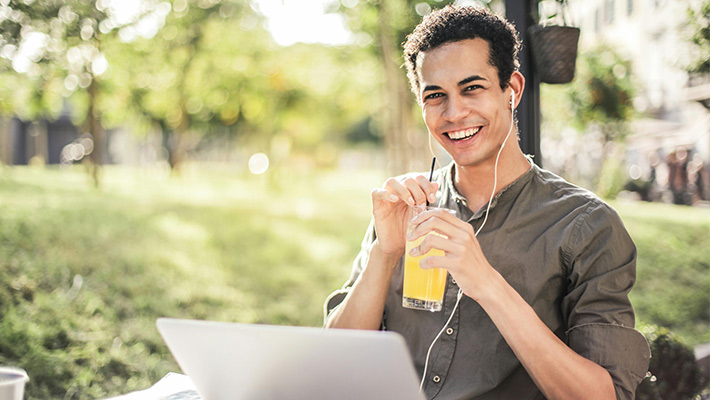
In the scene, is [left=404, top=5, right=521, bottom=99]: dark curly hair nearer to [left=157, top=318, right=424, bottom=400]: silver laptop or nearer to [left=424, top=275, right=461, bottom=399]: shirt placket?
[left=424, top=275, right=461, bottom=399]: shirt placket

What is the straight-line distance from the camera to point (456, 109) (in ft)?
5.65

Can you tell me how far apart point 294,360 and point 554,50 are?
6.30 ft

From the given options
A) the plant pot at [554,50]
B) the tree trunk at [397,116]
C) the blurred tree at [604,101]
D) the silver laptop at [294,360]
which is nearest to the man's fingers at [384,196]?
the silver laptop at [294,360]

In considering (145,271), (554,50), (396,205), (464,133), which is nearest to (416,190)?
(396,205)

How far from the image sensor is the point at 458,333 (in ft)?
5.75

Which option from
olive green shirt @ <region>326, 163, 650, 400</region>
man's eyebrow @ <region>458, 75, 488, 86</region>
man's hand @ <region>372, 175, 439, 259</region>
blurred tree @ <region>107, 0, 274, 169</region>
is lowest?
olive green shirt @ <region>326, 163, 650, 400</region>

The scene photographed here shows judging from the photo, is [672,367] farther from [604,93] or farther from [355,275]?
[604,93]

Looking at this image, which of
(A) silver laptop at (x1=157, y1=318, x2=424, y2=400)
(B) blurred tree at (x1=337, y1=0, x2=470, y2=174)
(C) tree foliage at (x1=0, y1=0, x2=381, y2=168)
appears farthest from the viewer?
(B) blurred tree at (x1=337, y1=0, x2=470, y2=174)

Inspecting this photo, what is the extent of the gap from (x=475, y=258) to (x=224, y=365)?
58cm

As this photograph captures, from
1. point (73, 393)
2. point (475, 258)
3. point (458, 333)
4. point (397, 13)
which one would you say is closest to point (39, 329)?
point (73, 393)

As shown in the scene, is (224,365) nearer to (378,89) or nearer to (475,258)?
(475,258)

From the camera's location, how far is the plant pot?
8.16ft

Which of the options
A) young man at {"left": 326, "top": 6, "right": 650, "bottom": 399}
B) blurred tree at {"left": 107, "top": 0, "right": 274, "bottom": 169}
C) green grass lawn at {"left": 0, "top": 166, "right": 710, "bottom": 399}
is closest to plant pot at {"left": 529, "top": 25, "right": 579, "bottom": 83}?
young man at {"left": 326, "top": 6, "right": 650, "bottom": 399}

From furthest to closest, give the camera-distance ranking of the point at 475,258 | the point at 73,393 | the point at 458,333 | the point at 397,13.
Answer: the point at 397,13 < the point at 73,393 < the point at 458,333 < the point at 475,258
